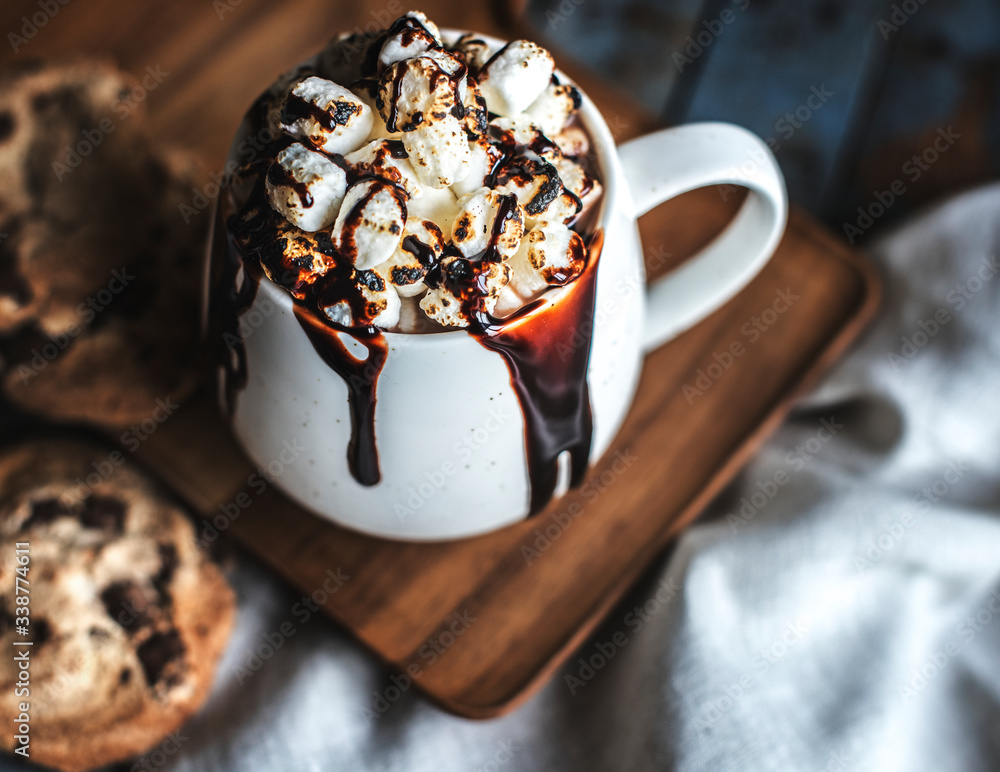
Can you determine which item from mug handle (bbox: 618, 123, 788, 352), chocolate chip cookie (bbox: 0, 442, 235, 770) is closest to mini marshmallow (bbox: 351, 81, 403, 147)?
mug handle (bbox: 618, 123, 788, 352)

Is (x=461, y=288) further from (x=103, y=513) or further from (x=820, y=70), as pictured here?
(x=820, y=70)

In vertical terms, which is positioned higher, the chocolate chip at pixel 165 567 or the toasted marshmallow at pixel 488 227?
the toasted marshmallow at pixel 488 227

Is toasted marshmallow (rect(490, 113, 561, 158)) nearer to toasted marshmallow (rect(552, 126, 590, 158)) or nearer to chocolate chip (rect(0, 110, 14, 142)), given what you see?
toasted marshmallow (rect(552, 126, 590, 158))

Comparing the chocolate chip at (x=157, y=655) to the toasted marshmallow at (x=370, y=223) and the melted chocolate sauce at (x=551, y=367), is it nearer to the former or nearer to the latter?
the melted chocolate sauce at (x=551, y=367)

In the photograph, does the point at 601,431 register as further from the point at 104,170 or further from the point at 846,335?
the point at 104,170

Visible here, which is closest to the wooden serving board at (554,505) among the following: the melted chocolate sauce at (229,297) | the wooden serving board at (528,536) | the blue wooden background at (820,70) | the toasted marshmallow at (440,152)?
the wooden serving board at (528,536)
